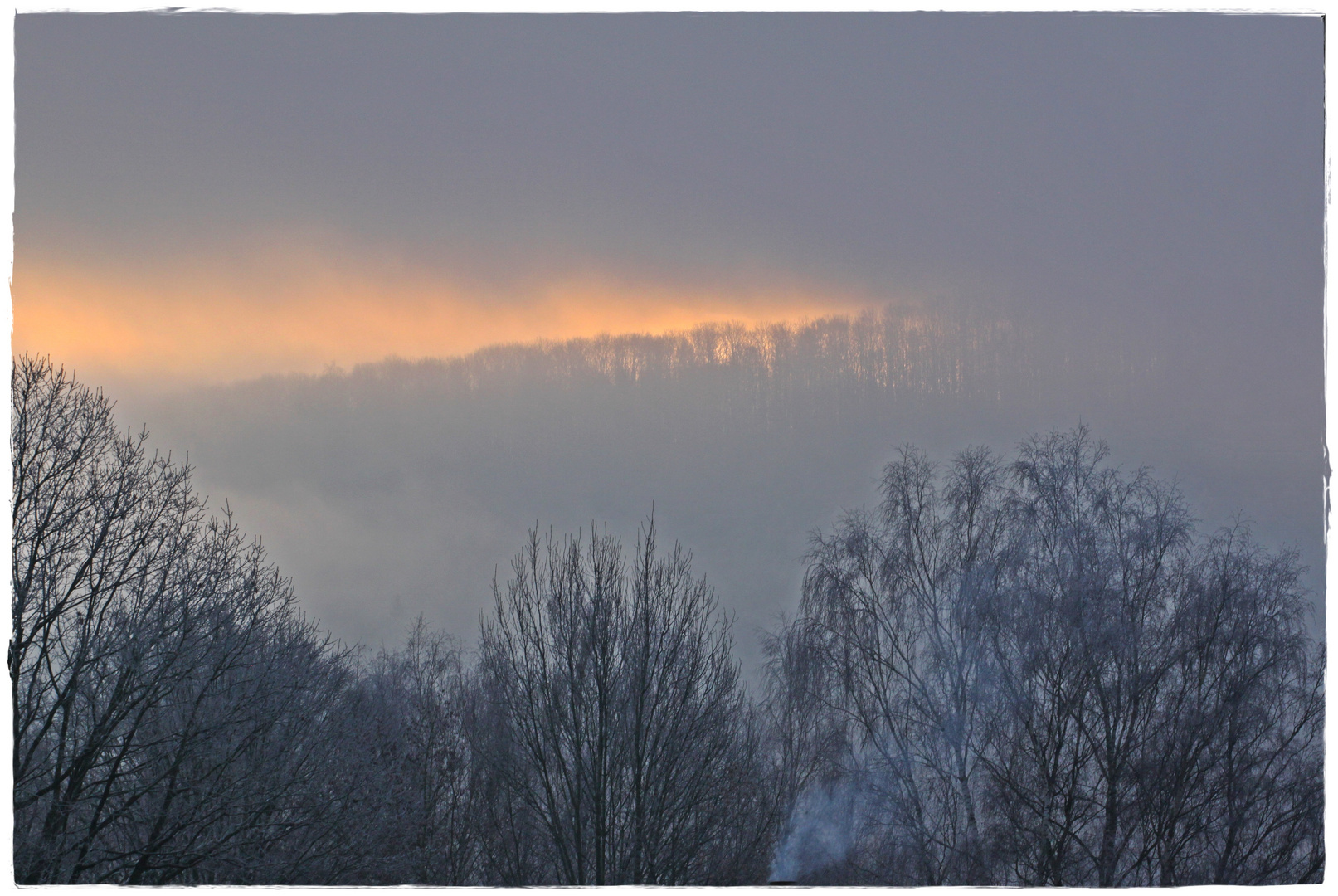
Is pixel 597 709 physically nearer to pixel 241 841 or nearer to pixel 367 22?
pixel 241 841

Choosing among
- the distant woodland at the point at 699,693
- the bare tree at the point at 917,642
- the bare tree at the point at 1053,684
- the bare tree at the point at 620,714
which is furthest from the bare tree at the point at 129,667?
the bare tree at the point at 917,642

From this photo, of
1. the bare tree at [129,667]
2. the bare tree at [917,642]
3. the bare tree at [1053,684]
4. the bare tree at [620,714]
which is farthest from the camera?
the bare tree at [917,642]

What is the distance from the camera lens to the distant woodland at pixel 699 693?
8023 mm

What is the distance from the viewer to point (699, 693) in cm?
927

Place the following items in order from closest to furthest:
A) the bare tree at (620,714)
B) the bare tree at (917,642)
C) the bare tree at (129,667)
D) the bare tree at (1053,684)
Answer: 1. the bare tree at (129,667)
2. the bare tree at (1053,684)
3. the bare tree at (620,714)
4. the bare tree at (917,642)

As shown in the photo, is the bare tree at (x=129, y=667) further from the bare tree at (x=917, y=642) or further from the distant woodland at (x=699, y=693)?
the bare tree at (x=917, y=642)

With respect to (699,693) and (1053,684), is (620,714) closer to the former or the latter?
(699,693)

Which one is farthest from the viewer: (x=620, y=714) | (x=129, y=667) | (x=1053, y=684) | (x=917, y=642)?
(x=917, y=642)

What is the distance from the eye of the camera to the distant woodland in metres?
8.02

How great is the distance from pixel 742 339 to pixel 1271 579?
518cm

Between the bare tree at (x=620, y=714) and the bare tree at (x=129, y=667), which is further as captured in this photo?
the bare tree at (x=620, y=714)

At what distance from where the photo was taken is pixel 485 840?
366 inches

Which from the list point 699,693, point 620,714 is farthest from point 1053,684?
point 620,714

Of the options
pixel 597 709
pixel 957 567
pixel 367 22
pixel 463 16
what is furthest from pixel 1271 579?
pixel 367 22
